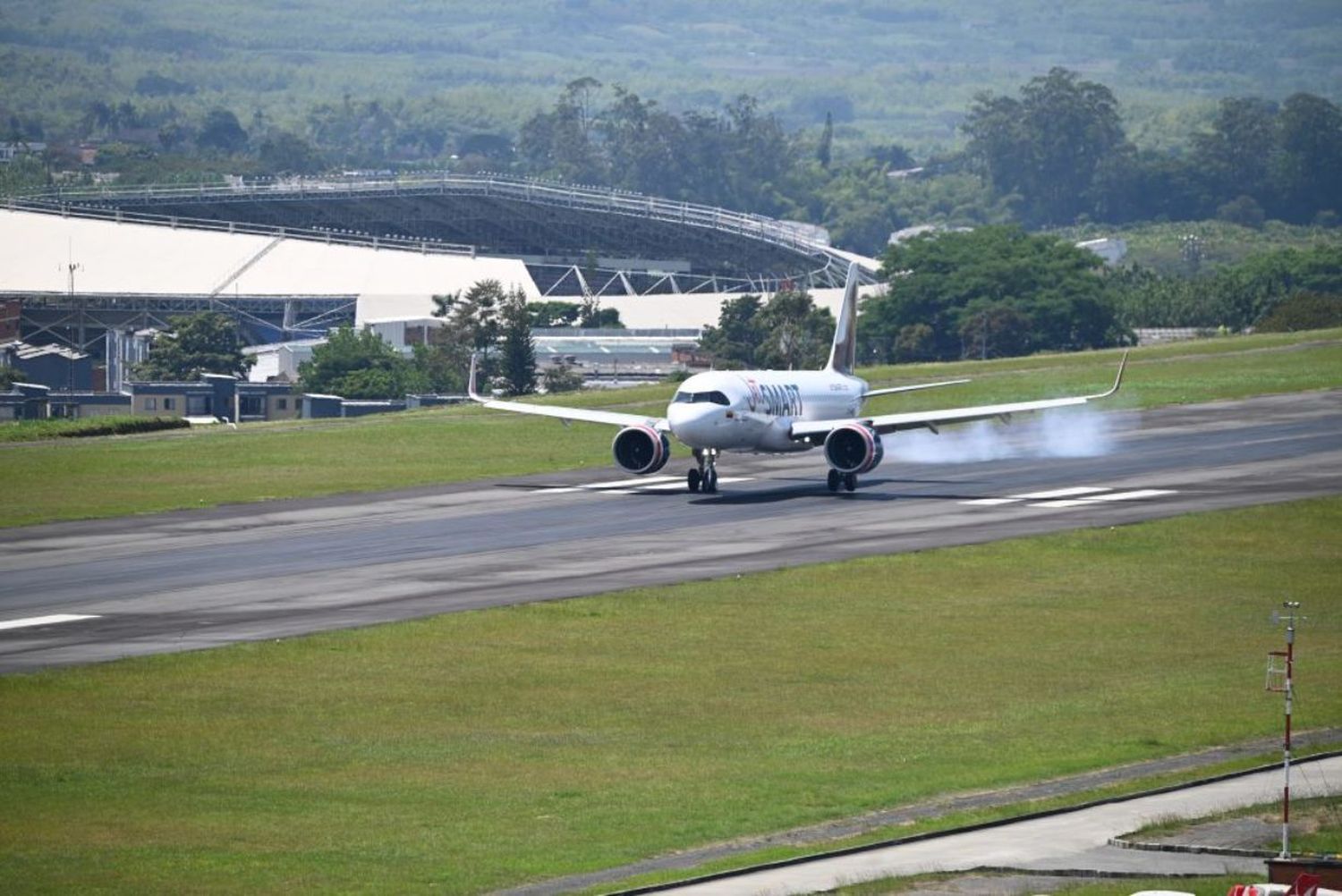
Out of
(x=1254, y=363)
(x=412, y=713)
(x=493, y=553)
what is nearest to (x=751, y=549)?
(x=493, y=553)

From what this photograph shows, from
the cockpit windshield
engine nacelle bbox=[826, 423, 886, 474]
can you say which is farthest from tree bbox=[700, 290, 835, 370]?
the cockpit windshield

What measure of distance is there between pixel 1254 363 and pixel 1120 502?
5522 centimetres

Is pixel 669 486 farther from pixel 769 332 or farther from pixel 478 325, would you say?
pixel 769 332

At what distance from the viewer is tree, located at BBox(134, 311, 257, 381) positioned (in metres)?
185

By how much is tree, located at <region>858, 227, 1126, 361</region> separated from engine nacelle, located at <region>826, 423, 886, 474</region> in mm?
102074

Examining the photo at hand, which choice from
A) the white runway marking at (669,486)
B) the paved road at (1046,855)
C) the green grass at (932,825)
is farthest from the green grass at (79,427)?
the paved road at (1046,855)

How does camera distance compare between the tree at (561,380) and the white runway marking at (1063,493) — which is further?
the tree at (561,380)

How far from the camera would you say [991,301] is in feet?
607

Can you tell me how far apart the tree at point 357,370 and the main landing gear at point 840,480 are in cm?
8370

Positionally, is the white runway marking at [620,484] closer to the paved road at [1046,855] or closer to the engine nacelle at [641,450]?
the engine nacelle at [641,450]

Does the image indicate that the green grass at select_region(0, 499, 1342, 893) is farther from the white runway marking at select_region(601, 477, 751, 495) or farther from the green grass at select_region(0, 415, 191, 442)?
the green grass at select_region(0, 415, 191, 442)

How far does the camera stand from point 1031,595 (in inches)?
2384

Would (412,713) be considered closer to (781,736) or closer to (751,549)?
(781,736)

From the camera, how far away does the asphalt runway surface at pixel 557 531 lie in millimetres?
58562
